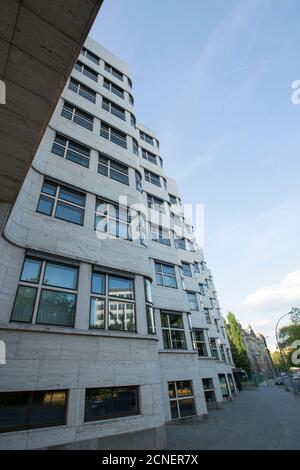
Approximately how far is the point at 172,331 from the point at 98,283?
281 inches

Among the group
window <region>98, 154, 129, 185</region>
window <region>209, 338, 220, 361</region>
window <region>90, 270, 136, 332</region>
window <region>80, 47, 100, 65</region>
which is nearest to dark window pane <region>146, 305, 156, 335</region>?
window <region>90, 270, 136, 332</region>

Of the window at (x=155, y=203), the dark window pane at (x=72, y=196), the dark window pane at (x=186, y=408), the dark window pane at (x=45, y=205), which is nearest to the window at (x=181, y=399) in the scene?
the dark window pane at (x=186, y=408)

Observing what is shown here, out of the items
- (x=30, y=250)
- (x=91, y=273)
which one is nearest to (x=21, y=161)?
(x=30, y=250)

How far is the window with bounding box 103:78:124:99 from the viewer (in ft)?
55.5

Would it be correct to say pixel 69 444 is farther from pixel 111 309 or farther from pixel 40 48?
pixel 40 48

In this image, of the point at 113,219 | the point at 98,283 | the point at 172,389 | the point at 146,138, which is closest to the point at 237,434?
the point at 172,389

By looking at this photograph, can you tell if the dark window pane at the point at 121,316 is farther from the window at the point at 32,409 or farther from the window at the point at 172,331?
the window at the point at 172,331

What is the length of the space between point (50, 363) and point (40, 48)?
767 cm

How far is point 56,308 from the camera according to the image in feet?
25.8

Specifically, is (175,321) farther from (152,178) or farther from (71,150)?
(152,178)

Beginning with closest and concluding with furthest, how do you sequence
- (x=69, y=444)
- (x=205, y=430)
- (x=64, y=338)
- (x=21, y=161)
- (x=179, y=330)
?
1. (x=21, y=161)
2. (x=69, y=444)
3. (x=64, y=338)
4. (x=205, y=430)
5. (x=179, y=330)

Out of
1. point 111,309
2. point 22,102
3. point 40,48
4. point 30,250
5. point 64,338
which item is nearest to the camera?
point 40,48

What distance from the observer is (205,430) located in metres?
10.4

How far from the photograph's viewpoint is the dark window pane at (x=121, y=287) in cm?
951
